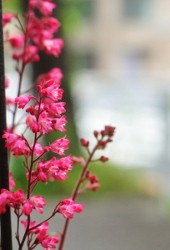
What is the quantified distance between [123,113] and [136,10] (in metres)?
8.20

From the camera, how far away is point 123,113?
720 cm

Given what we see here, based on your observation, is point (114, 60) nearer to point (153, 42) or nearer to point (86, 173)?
point (153, 42)

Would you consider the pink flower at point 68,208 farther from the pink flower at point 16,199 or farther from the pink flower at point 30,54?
the pink flower at point 30,54

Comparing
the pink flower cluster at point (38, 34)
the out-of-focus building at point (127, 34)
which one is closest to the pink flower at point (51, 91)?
the pink flower cluster at point (38, 34)

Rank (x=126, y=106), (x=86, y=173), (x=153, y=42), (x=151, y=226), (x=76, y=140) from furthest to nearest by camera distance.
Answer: (x=153, y=42)
(x=126, y=106)
(x=76, y=140)
(x=151, y=226)
(x=86, y=173)

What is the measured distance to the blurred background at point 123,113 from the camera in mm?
3576

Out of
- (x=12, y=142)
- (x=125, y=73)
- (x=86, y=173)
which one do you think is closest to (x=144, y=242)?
(x=86, y=173)

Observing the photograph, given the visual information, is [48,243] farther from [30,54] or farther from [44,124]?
[30,54]

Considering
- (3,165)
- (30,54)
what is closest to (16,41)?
(30,54)

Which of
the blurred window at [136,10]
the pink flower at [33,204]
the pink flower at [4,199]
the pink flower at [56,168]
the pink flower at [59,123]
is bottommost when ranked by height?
the blurred window at [136,10]

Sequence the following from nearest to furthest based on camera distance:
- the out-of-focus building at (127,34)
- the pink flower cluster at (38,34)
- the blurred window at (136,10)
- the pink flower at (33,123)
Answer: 1. the pink flower at (33,123)
2. the pink flower cluster at (38,34)
3. the out-of-focus building at (127,34)
4. the blurred window at (136,10)

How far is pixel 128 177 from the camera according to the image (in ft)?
16.2

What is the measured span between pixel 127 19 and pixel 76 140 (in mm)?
10221

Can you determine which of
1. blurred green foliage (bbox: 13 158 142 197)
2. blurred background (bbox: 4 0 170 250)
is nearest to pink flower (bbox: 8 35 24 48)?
blurred background (bbox: 4 0 170 250)
